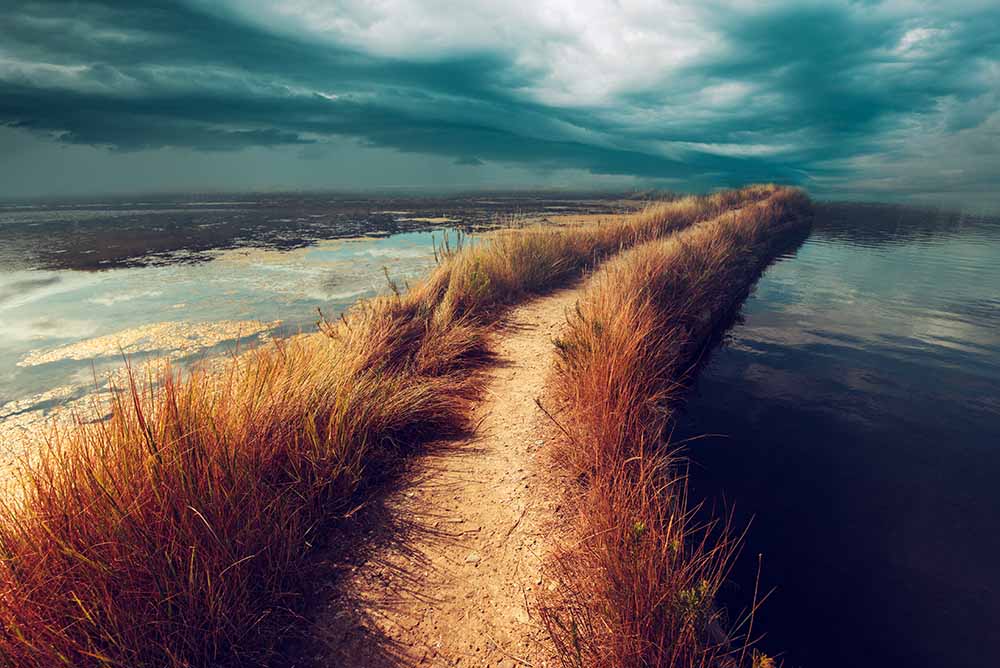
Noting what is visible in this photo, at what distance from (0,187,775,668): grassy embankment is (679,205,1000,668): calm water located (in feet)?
9.56

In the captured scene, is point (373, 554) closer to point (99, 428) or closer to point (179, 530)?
point (179, 530)

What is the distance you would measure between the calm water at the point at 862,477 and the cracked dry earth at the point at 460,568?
159 cm

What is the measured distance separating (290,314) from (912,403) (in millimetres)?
9616

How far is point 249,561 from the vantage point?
230 cm

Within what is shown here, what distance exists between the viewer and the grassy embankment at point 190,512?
1833 millimetres

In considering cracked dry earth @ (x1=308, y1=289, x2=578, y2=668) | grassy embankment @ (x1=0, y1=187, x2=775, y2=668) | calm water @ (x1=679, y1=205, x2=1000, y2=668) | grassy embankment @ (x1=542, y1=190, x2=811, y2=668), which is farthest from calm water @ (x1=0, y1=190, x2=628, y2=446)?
calm water @ (x1=679, y1=205, x2=1000, y2=668)

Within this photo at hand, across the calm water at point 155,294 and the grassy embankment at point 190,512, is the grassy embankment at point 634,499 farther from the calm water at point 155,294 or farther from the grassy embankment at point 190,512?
the calm water at point 155,294

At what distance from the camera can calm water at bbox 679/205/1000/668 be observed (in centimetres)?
296

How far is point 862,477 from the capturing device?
4.46m

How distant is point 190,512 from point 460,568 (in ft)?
4.86

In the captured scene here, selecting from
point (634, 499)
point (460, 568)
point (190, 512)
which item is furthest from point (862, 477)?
point (190, 512)

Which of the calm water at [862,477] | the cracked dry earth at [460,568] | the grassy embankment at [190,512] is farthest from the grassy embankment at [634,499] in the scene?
the grassy embankment at [190,512]

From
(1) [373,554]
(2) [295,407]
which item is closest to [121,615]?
(1) [373,554]

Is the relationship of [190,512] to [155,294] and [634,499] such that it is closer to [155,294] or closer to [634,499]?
[634,499]
